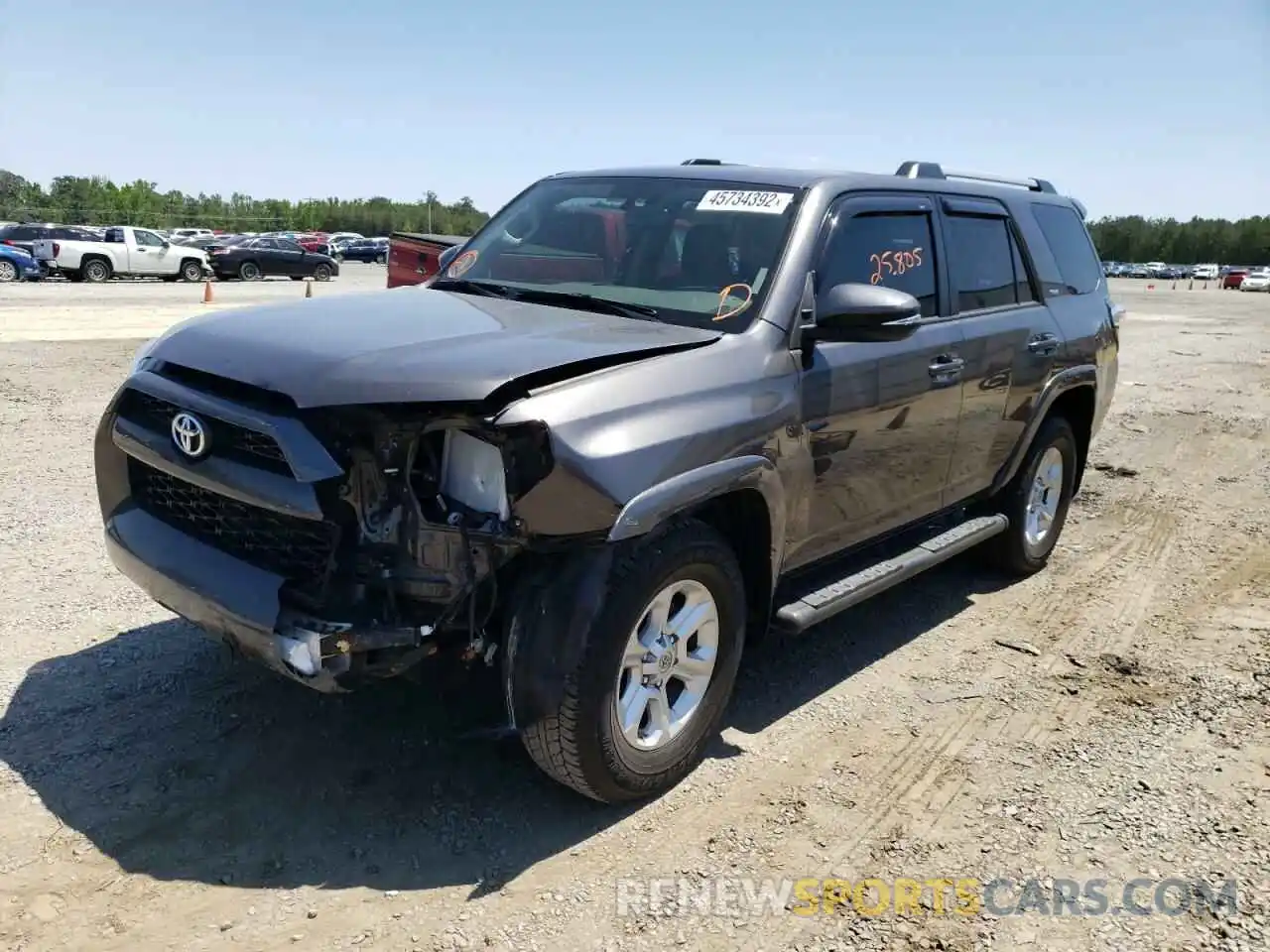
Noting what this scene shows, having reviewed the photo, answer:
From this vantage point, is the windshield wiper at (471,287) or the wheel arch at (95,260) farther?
the wheel arch at (95,260)

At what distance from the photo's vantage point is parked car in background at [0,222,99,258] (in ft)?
96.4

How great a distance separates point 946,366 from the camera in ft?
14.7

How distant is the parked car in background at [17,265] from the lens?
86.1 ft

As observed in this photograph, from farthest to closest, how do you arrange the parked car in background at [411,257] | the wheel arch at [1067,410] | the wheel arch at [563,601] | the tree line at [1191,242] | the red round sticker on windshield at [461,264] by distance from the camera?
the tree line at [1191,242] → the parked car in background at [411,257] → the wheel arch at [1067,410] → the red round sticker on windshield at [461,264] → the wheel arch at [563,601]

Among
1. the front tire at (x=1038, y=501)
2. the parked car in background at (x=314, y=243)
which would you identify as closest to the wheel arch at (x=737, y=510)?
the front tire at (x=1038, y=501)

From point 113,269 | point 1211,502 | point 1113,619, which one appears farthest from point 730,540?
point 113,269

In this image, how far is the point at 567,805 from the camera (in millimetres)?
3375

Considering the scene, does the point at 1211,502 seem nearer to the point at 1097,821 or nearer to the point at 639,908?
the point at 1097,821

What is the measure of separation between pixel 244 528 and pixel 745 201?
89.3 inches

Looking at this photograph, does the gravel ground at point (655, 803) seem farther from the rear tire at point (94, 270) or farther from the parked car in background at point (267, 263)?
the parked car in background at point (267, 263)

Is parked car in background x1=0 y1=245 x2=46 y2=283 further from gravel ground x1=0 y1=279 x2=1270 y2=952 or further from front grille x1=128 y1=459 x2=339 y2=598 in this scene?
front grille x1=128 y1=459 x2=339 y2=598

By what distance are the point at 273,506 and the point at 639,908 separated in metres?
1.53

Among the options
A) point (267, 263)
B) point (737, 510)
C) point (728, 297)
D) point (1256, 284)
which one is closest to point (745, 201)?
point (728, 297)

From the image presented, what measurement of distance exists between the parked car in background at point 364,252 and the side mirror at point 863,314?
176 ft
